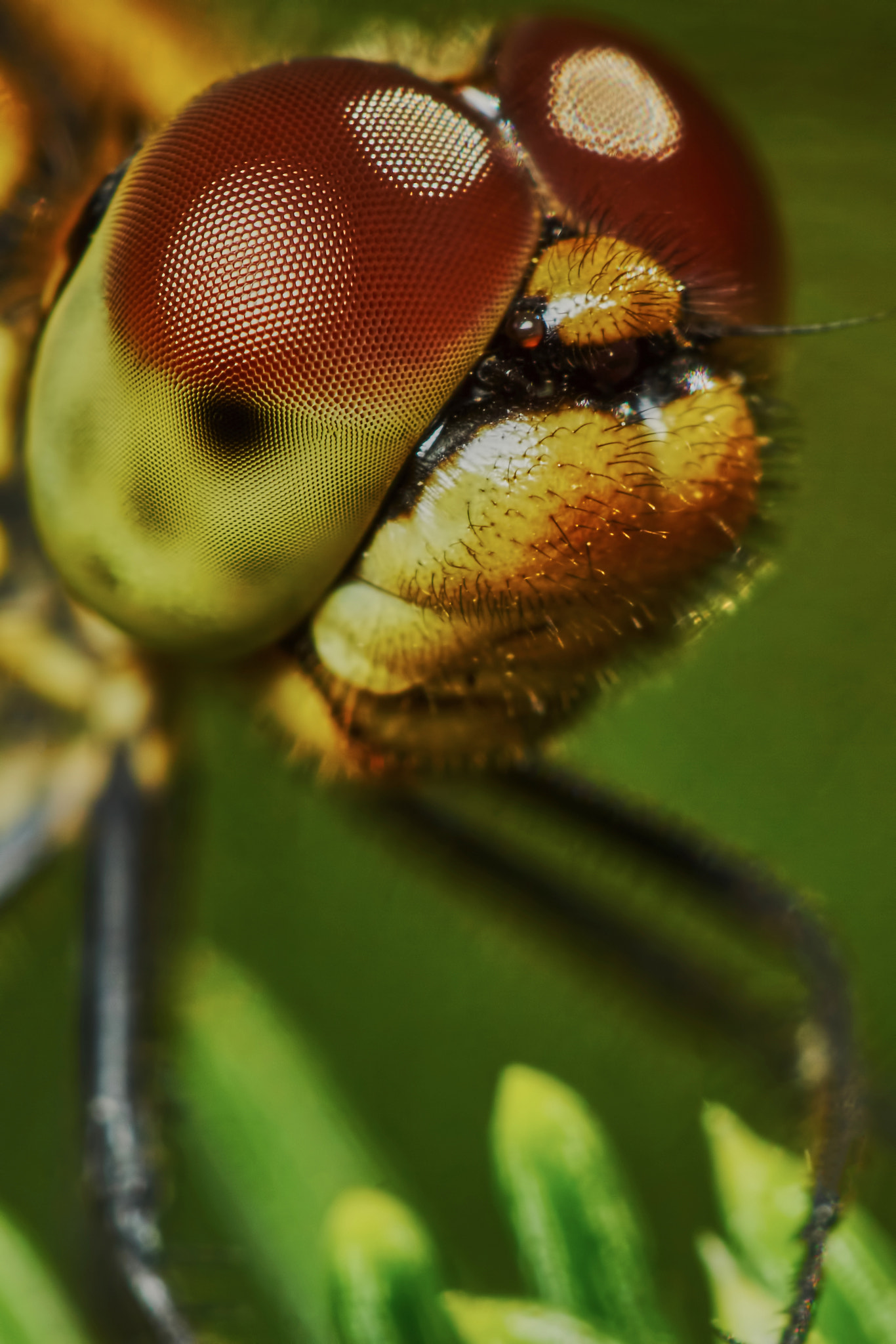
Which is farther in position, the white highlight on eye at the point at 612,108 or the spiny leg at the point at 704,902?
the spiny leg at the point at 704,902

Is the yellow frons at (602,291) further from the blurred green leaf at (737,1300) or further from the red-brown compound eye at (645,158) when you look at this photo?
the blurred green leaf at (737,1300)

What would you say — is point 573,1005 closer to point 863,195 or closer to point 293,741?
point 293,741

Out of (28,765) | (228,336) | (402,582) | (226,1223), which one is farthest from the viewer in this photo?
(28,765)

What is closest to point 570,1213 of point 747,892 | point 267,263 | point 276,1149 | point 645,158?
point 276,1149

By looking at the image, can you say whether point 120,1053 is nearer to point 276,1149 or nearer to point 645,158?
point 276,1149

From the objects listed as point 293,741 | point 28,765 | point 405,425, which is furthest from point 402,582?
point 28,765

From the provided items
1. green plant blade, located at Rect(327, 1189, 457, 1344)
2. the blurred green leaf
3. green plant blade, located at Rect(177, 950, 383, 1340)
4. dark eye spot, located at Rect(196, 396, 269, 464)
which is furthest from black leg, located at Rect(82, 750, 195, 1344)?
dark eye spot, located at Rect(196, 396, 269, 464)

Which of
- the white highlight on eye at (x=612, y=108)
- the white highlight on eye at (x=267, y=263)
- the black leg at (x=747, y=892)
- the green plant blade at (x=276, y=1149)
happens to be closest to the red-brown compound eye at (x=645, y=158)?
the white highlight on eye at (x=612, y=108)
